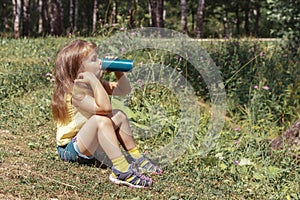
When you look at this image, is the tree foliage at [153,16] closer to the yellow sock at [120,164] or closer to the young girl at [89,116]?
the young girl at [89,116]

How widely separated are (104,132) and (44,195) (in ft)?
2.33

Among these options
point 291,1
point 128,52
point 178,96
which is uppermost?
point 291,1

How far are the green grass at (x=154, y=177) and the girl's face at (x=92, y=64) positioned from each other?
855 millimetres

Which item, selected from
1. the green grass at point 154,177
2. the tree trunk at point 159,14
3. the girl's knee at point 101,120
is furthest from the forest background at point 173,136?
the tree trunk at point 159,14

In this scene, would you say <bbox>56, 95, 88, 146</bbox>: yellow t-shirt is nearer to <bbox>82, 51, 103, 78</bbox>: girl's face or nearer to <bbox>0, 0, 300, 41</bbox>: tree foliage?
<bbox>82, 51, 103, 78</bbox>: girl's face

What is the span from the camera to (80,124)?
14.0 ft

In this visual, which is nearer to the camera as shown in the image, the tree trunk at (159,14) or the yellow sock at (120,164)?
the yellow sock at (120,164)

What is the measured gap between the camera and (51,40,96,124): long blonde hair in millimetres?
4156

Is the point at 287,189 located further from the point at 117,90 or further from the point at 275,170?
the point at 117,90

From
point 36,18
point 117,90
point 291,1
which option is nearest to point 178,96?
point 117,90

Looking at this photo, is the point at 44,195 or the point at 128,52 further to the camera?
the point at 128,52

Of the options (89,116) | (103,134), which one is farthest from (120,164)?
(89,116)

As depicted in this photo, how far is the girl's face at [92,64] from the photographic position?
4117 millimetres

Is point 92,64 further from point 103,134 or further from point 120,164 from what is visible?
point 120,164
